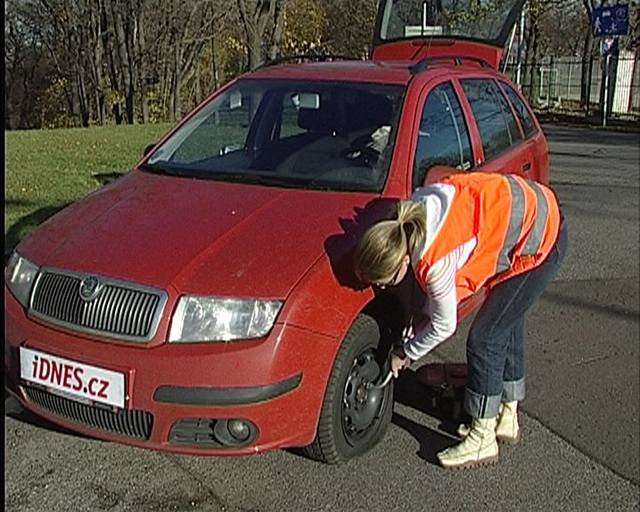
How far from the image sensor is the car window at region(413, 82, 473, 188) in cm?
401

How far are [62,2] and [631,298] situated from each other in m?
27.7

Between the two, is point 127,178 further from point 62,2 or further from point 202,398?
point 62,2

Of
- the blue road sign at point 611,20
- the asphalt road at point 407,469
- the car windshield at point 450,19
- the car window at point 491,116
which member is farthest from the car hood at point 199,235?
the blue road sign at point 611,20

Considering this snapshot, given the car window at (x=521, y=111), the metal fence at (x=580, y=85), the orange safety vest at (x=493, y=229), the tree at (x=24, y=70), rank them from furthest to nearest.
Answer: the tree at (x=24, y=70) → the metal fence at (x=580, y=85) → the car window at (x=521, y=111) → the orange safety vest at (x=493, y=229)

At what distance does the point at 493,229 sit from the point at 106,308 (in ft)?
5.20

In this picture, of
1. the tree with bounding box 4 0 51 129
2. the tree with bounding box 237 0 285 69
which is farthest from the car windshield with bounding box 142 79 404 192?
the tree with bounding box 4 0 51 129

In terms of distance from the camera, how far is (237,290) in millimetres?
2982

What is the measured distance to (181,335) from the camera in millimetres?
2928

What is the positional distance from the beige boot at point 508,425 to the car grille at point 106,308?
1.77m

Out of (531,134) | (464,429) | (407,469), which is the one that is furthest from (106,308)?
(531,134)

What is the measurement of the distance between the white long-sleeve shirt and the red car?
1.11ft

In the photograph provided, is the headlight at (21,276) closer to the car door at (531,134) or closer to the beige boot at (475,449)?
the beige boot at (475,449)

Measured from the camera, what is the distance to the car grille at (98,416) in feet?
9.73

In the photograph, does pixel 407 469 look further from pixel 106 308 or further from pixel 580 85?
pixel 580 85
